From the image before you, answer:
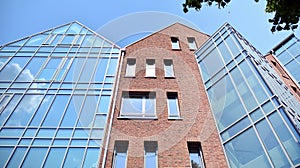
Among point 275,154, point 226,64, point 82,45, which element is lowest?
point 275,154

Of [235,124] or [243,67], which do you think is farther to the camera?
[243,67]

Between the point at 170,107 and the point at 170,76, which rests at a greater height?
the point at 170,76

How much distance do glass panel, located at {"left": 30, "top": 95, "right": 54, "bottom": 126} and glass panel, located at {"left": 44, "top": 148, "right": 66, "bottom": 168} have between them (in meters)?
Result: 1.88

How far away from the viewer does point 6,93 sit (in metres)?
12.7

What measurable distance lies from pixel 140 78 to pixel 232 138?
277 inches

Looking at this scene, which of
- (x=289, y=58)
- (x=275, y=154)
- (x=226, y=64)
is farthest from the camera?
(x=289, y=58)

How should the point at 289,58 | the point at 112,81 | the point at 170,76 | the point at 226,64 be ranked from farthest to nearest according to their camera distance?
the point at 289,58 < the point at 170,76 < the point at 112,81 < the point at 226,64

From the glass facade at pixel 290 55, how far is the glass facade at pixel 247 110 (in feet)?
Result: 31.1

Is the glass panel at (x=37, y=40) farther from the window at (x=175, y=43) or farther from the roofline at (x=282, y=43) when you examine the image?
the roofline at (x=282, y=43)

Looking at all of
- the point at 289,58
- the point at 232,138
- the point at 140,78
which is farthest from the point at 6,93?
the point at 289,58

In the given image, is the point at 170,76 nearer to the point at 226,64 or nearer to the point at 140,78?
the point at 140,78

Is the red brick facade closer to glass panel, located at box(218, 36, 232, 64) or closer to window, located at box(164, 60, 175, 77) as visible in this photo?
window, located at box(164, 60, 175, 77)

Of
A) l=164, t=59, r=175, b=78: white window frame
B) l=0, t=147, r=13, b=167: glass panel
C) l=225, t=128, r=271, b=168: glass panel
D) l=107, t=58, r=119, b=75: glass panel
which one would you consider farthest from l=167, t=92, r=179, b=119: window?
l=0, t=147, r=13, b=167: glass panel

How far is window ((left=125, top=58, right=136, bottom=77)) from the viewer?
15337 mm
